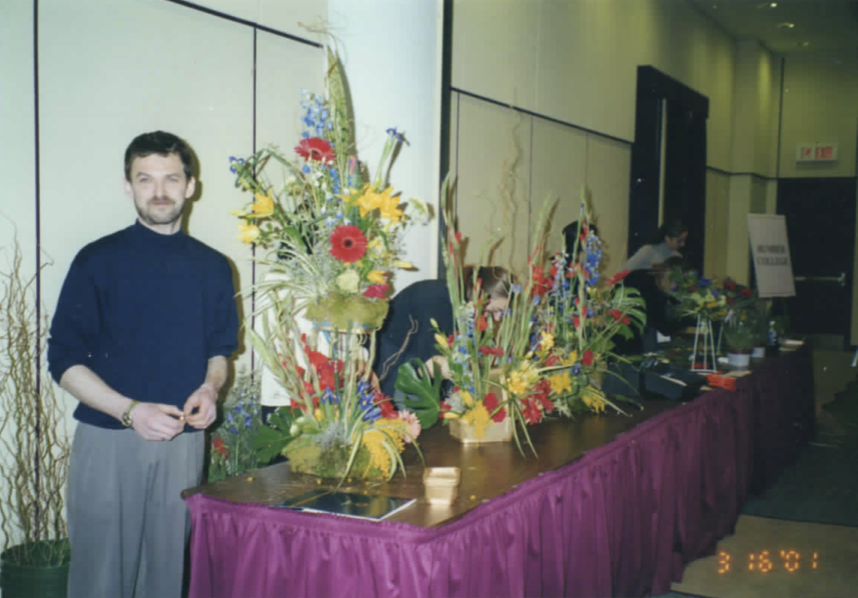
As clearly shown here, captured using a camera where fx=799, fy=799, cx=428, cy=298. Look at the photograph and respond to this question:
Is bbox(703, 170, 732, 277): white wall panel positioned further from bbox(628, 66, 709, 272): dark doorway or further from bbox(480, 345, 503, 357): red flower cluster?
bbox(480, 345, 503, 357): red flower cluster

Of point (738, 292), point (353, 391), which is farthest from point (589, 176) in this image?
point (353, 391)

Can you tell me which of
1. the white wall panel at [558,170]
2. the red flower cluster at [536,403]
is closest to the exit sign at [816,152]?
the white wall panel at [558,170]

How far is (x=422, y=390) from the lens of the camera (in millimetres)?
2416

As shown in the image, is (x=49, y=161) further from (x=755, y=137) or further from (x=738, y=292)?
(x=755, y=137)

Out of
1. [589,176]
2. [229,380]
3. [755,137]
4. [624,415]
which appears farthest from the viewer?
[755,137]

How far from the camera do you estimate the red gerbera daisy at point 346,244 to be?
5.90 feet

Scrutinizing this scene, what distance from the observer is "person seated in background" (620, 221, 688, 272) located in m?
6.08

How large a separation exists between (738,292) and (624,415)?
224 centimetres

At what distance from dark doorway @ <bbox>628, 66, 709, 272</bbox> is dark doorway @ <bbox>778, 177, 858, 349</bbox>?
3.14 metres

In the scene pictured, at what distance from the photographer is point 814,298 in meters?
12.1

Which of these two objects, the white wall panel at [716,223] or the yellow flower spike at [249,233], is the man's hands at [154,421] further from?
the white wall panel at [716,223]

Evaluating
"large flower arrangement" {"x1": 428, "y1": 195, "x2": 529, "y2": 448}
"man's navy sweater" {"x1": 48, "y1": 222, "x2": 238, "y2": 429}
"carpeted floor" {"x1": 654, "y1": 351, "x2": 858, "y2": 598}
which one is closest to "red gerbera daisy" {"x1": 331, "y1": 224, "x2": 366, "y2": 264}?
"large flower arrangement" {"x1": 428, "y1": 195, "x2": 529, "y2": 448}

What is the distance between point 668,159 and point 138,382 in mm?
7596

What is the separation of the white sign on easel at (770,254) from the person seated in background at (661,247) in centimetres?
198
